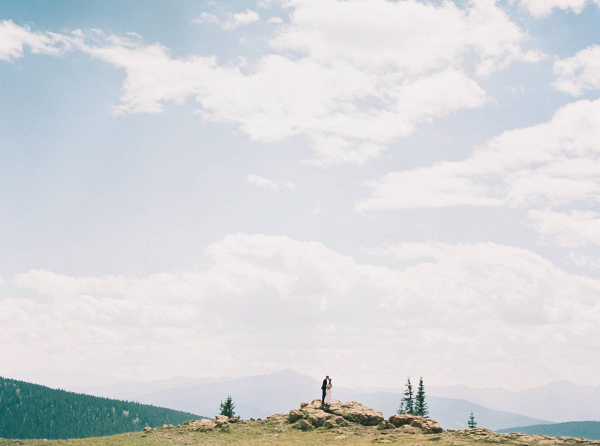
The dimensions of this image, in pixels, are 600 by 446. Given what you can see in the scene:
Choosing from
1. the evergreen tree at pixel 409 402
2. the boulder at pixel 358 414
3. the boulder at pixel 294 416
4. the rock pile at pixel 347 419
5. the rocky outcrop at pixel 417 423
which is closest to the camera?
the rocky outcrop at pixel 417 423

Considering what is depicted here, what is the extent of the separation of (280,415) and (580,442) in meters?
31.8

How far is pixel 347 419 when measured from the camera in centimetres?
5247

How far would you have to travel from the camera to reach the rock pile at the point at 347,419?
48.6m

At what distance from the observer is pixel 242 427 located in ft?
170

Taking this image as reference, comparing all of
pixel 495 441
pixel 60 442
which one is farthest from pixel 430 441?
pixel 60 442

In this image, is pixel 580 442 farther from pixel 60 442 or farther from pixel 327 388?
pixel 60 442

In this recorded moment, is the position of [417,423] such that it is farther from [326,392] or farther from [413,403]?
[413,403]

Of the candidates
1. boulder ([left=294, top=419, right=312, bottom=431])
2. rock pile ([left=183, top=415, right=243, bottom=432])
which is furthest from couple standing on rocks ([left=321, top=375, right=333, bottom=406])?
rock pile ([left=183, top=415, right=243, bottom=432])

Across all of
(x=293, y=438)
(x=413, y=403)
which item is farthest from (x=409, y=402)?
(x=293, y=438)

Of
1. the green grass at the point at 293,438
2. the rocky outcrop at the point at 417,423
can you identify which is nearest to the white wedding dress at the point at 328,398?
the green grass at the point at 293,438

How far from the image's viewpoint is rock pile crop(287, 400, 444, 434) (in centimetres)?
4856

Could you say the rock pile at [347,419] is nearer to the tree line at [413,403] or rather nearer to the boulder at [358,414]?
the boulder at [358,414]

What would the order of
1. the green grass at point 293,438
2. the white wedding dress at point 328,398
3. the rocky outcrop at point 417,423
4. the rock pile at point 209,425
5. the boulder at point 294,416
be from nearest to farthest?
the green grass at point 293,438 → the rocky outcrop at point 417,423 → the rock pile at point 209,425 → the boulder at point 294,416 → the white wedding dress at point 328,398

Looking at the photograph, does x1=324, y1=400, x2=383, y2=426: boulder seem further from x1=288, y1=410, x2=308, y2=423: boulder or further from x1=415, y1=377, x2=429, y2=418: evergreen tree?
x1=415, y1=377, x2=429, y2=418: evergreen tree
